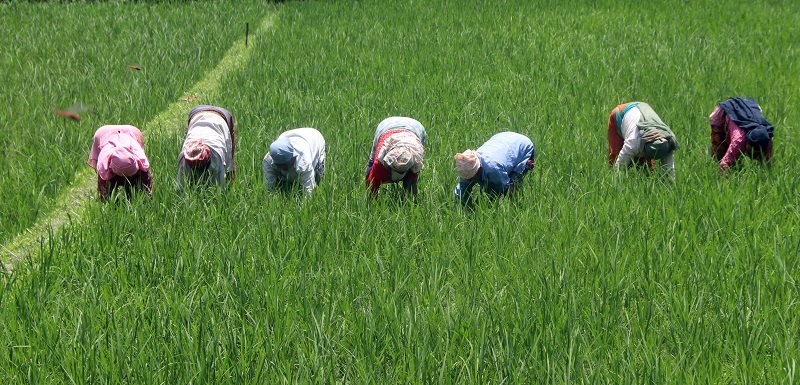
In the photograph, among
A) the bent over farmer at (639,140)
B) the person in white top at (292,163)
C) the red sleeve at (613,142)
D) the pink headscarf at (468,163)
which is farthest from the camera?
the red sleeve at (613,142)

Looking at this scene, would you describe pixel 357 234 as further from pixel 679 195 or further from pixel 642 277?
pixel 679 195

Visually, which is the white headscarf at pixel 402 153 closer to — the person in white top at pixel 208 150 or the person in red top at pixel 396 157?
the person in red top at pixel 396 157

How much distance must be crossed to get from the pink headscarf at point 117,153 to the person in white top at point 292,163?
70cm

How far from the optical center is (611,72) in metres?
7.06

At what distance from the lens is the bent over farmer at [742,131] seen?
14.6 feet

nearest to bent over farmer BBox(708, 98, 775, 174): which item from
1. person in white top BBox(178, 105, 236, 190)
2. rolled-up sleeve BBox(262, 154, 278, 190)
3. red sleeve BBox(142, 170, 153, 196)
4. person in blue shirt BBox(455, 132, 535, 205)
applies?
person in blue shirt BBox(455, 132, 535, 205)

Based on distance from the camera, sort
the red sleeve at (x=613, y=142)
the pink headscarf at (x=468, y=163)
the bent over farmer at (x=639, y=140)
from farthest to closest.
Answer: the red sleeve at (x=613, y=142) < the bent over farmer at (x=639, y=140) < the pink headscarf at (x=468, y=163)

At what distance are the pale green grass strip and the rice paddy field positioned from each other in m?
0.02

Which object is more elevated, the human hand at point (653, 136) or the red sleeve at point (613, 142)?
the human hand at point (653, 136)

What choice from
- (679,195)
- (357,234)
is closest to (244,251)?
(357,234)

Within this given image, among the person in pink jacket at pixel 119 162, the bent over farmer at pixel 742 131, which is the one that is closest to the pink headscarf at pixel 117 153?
the person in pink jacket at pixel 119 162

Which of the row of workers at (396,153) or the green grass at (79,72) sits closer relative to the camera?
the row of workers at (396,153)

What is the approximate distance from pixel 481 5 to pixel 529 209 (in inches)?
301

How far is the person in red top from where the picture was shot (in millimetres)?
4133
